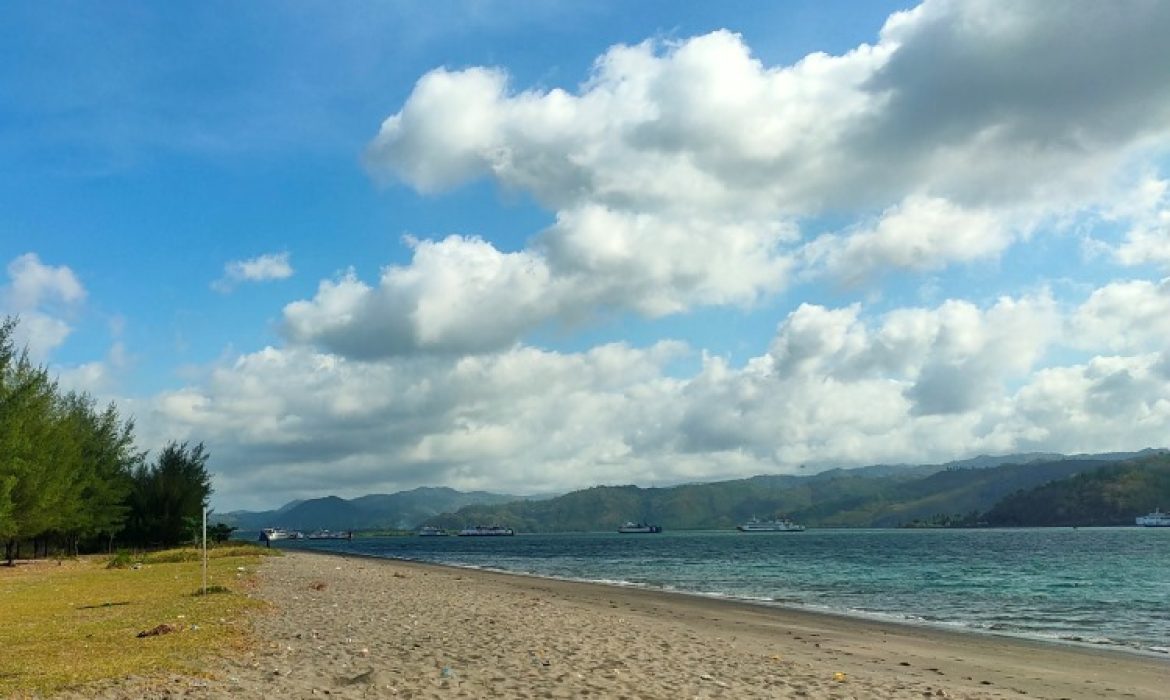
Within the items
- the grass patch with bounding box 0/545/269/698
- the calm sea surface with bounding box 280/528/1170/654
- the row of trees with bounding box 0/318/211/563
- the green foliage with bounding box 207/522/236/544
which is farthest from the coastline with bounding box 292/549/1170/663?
the green foliage with bounding box 207/522/236/544

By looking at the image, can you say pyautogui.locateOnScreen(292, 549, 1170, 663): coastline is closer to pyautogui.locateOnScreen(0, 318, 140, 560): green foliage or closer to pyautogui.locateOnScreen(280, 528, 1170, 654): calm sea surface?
pyautogui.locateOnScreen(280, 528, 1170, 654): calm sea surface

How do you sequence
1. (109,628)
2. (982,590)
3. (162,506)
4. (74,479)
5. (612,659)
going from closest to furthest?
1. (612,659)
2. (109,628)
3. (982,590)
4. (74,479)
5. (162,506)

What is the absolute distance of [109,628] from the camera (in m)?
22.3

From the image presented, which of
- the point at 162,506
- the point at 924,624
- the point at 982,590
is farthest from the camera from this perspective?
the point at 162,506

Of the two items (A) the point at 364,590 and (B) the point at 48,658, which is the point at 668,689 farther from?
(A) the point at 364,590

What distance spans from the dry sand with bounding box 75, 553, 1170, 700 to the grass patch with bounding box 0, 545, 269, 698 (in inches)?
45.1

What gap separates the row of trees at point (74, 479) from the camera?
62.1m

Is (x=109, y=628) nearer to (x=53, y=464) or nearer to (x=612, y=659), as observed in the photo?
(x=612, y=659)

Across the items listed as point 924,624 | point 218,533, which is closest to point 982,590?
point 924,624

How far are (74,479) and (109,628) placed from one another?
65436mm

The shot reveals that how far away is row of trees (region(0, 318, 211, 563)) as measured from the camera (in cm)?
6209

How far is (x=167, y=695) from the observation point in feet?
42.6

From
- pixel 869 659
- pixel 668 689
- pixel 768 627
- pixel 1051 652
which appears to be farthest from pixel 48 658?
pixel 1051 652

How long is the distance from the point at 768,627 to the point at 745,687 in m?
16.1
